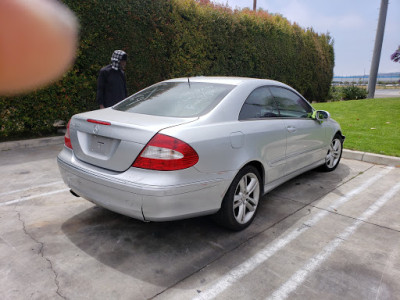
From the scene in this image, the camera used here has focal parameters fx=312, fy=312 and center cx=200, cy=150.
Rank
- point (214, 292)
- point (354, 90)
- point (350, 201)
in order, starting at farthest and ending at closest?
point (354, 90), point (350, 201), point (214, 292)

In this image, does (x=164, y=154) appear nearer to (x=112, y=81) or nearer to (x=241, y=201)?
(x=241, y=201)

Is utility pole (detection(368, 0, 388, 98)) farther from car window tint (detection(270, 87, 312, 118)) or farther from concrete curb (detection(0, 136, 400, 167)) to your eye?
car window tint (detection(270, 87, 312, 118))

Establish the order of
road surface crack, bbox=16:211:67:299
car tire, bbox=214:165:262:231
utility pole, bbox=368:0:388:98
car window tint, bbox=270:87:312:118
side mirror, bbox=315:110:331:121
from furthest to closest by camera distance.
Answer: utility pole, bbox=368:0:388:98 → side mirror, bbox=315:110:331:121 → car window tint, bbox=270:87:312:118 → car tire, bbox=214:165:262:231 → road surface crack, bbox=16:211:67:299

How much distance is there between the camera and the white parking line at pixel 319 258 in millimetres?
2291

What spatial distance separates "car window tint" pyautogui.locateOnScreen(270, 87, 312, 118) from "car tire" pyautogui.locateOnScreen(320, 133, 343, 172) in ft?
3.32

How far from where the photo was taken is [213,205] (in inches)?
109

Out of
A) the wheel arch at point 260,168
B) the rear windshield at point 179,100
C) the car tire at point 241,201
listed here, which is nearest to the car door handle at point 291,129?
the wheel arch at point 260,168

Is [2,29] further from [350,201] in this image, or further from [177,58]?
[350,201]

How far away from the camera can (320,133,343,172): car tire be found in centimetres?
509

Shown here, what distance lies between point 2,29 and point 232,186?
20.2ft

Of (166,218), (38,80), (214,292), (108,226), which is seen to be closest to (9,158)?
(38,80)

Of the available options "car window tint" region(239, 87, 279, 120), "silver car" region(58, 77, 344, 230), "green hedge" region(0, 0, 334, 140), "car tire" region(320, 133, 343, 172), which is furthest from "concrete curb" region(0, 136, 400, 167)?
"car window tint" region(239, 87, 279, 120)

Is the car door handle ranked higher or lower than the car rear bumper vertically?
higher

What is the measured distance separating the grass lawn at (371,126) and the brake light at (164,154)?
5047 mm
